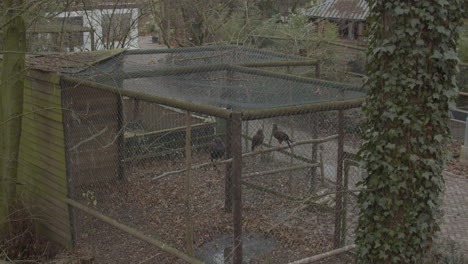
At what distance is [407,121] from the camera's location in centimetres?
435

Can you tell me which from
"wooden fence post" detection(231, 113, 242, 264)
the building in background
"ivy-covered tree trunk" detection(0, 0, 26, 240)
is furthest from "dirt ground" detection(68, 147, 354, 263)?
the building in background

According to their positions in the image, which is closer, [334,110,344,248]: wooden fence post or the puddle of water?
[334,110,344,248]: wooden fence post

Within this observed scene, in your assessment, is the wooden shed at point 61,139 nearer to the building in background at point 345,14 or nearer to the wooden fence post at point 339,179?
the wooden fence post at point 339,179

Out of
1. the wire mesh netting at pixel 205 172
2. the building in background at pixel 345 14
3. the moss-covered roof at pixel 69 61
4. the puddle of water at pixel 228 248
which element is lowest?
the puddle of water at pixel 228 248

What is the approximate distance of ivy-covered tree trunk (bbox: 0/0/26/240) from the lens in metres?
7.35

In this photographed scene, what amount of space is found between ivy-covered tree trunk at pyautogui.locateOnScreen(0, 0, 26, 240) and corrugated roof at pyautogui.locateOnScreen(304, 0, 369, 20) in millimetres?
12098

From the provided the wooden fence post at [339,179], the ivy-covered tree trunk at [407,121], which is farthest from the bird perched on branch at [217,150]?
the ivy-covered tree trunk at [407,121]

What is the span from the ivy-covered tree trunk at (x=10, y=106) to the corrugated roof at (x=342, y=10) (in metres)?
12.1

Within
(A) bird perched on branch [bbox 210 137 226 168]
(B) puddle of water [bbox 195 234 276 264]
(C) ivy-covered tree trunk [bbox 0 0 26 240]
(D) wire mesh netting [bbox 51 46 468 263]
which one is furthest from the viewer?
(A) bird perched on branch [bbox 210 137 226 168]

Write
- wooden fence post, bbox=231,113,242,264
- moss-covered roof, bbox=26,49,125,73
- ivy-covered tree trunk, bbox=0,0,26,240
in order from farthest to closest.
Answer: ivy-covered tree trunk, bbox=0,0,26,240 < moss-covered roof, bbox=26,49,125,73 < wooden fence post, bbox=231,113,242,264

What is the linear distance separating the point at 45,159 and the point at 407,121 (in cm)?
492

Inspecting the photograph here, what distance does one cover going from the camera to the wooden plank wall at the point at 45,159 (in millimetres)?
7305

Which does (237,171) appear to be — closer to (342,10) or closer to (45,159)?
(45,159)

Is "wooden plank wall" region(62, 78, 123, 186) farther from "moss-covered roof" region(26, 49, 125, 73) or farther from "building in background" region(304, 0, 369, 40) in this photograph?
"building in background" region(304, 0, 369, 40)
